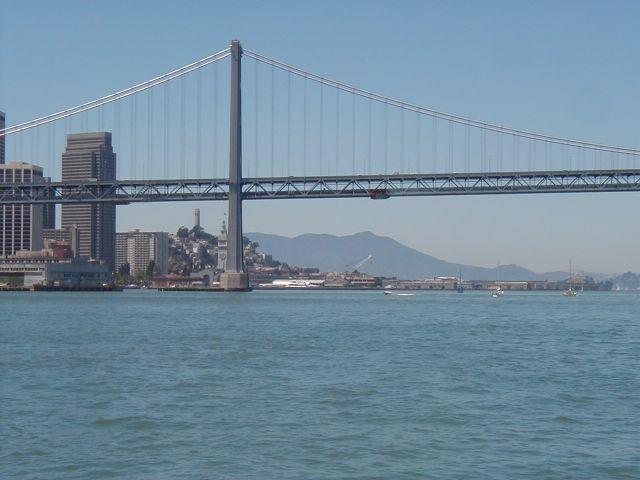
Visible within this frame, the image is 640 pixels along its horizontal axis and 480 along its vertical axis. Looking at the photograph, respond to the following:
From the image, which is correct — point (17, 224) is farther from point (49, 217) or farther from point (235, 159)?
point (235, 159)

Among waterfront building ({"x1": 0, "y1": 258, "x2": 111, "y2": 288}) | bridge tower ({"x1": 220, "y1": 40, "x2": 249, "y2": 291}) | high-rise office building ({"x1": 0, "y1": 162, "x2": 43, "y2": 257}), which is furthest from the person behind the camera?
high-rise office building ({"x1": 0, "y1": 162, "x2": 43, "y2": 257})

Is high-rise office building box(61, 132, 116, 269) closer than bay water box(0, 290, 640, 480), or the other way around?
bay water box(0, 290, 640, 480)

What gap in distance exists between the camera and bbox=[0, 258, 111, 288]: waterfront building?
349ft

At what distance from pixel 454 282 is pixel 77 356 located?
174920mm

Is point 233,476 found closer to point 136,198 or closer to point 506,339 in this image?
point 506,339

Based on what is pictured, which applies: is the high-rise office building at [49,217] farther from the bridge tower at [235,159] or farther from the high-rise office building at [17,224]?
the bridge tower at [235,159]

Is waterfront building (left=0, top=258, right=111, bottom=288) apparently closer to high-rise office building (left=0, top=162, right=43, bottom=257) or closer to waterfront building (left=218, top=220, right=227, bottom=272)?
high-rise office building (left=0, top=162, right=43, bottom=257)

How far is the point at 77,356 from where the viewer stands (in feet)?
76.3

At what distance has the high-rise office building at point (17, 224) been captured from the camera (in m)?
152

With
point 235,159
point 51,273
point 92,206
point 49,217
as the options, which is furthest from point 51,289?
point 49,217

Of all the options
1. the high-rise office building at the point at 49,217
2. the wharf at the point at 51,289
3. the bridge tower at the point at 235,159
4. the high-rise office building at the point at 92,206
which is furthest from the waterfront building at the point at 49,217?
the bridge tower at the point at 235,159

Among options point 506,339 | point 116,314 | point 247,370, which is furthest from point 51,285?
point 247,370

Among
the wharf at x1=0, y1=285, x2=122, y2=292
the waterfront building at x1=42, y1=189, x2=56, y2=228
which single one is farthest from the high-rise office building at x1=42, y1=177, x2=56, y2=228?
the wharf at x1=0, y1=285, x2=122, y2=292

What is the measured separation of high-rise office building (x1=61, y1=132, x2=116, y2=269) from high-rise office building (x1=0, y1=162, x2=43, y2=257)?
2031 cm
